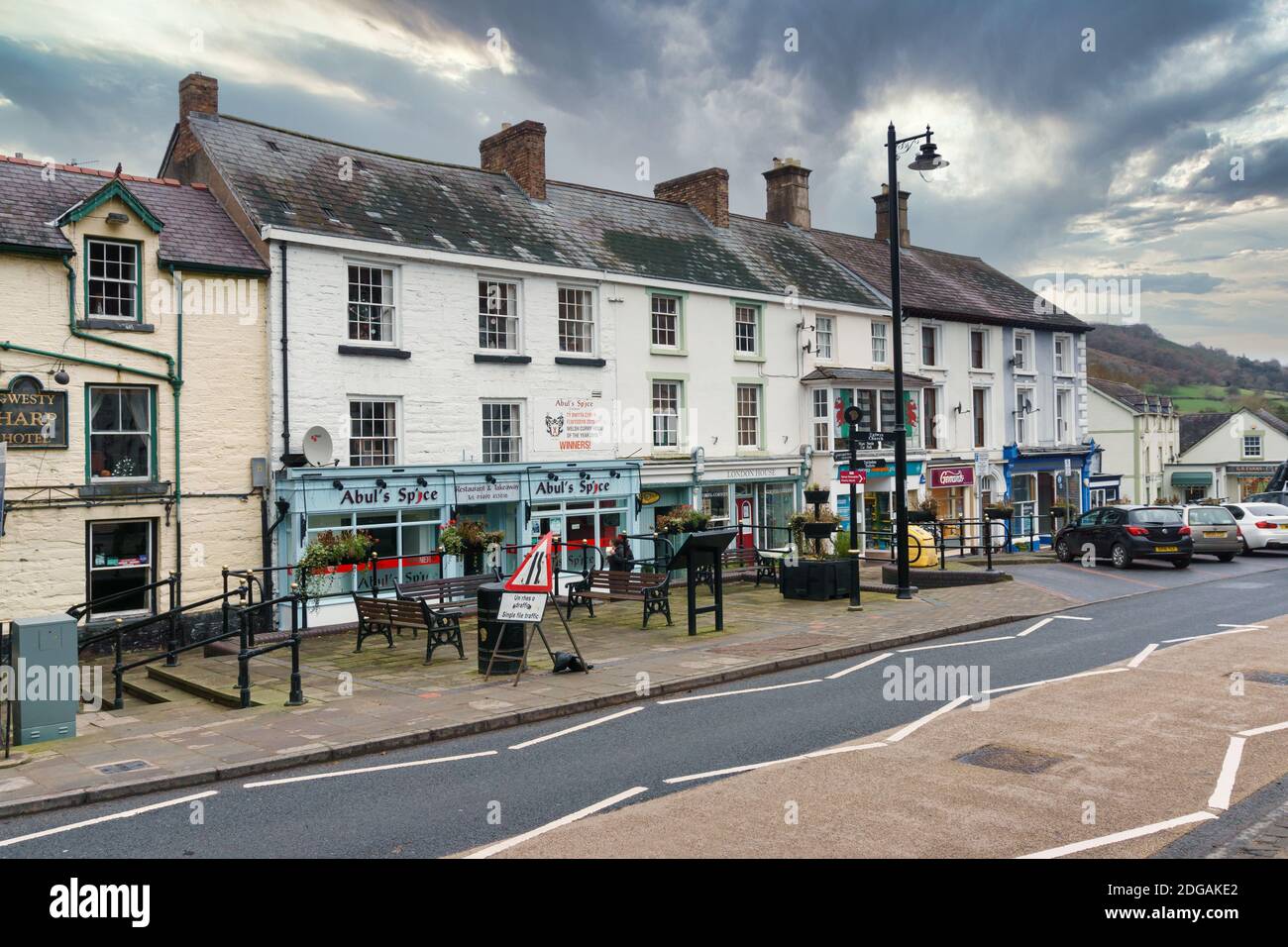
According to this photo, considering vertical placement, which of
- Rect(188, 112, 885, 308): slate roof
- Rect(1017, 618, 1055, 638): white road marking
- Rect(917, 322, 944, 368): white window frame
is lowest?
Rect(1017, 618, 1055, 638): white road marking

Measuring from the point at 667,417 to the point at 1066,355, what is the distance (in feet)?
78.5

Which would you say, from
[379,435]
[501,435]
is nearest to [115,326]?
[379,435]

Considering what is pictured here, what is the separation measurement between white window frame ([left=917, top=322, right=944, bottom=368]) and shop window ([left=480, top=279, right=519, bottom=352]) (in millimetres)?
17308

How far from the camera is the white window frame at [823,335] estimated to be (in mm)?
31812

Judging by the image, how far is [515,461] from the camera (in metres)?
23.8

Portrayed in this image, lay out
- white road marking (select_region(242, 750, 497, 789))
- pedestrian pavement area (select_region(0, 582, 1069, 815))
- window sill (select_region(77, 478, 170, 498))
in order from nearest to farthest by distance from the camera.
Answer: white road marking (select_region(242, 750, 497, 789)) < pedestrian pavement area (select_region(0, 582, 1069, 815)) < window sill (select_region(77, 478, 170, 498))

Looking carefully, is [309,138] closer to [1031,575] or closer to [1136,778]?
[1031,575]

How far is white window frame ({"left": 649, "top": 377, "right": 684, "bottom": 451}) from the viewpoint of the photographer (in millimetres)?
27031

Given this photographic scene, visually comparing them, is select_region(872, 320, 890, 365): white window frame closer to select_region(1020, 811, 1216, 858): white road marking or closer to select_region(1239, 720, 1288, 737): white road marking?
select_region(1239, 720, 1288, 737): white road marking

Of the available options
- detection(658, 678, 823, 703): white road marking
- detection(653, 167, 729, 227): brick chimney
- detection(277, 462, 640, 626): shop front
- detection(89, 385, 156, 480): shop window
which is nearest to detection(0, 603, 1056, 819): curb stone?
detection(658, 678, 823, 703): white road marking

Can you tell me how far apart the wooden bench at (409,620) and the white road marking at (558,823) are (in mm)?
7513

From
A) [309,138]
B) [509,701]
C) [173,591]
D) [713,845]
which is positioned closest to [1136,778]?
[713,845]

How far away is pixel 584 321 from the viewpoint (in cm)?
2564

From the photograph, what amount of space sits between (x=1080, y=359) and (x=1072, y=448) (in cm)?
417
